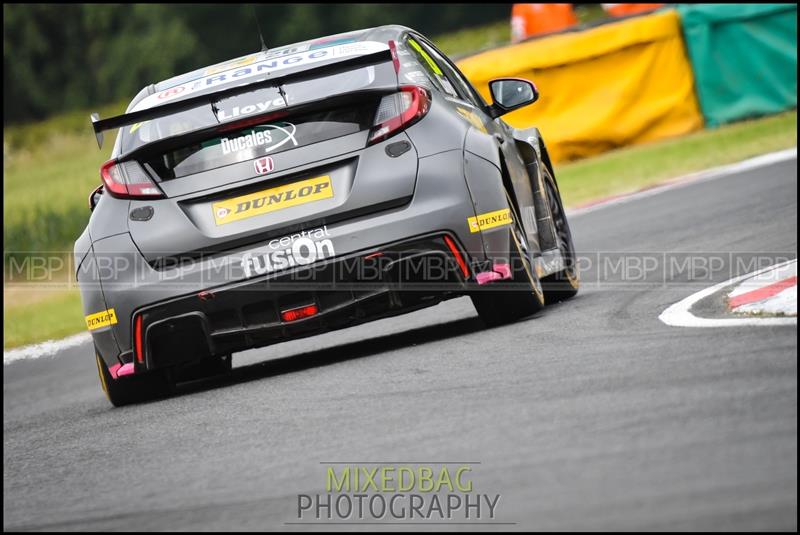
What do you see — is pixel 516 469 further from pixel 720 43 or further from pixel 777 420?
pixel 720 43

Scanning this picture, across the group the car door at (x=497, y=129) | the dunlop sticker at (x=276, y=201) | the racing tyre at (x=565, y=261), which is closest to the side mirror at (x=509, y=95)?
the car door at (x=497, y=129)

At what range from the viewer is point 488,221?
20.8ft

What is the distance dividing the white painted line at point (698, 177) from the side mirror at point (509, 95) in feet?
21.1

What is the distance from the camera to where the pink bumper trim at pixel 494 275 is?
6.37 metres

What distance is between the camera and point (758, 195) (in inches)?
445

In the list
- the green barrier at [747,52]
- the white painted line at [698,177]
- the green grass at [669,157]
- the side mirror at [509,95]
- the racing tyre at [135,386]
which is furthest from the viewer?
the green barrier at [747,52]

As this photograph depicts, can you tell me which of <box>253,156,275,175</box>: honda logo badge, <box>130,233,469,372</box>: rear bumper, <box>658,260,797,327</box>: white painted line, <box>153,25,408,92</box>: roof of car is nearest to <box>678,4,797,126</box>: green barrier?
<box>658,260,797,327</box>: white painted line

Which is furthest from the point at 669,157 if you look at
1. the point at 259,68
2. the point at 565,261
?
the point at 259,68

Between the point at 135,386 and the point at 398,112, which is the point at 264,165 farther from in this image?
the point at 135,386

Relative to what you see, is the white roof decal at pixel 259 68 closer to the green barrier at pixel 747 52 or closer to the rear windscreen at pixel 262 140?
the rear windscreen at pixel 262 140

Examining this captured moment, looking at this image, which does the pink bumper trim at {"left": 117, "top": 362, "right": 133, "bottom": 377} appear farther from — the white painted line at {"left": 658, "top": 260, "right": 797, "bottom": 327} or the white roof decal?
the white painted line at {"left": 658, "top": 260, "right": 797, "bottom": 327}

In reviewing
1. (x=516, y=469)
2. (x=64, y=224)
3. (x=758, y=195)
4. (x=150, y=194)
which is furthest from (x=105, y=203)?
(x=64, y=224)

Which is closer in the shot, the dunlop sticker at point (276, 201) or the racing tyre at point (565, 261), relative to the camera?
the dunlop sticker at point (276, 201)

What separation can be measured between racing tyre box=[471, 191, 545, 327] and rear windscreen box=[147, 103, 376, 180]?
83cm
